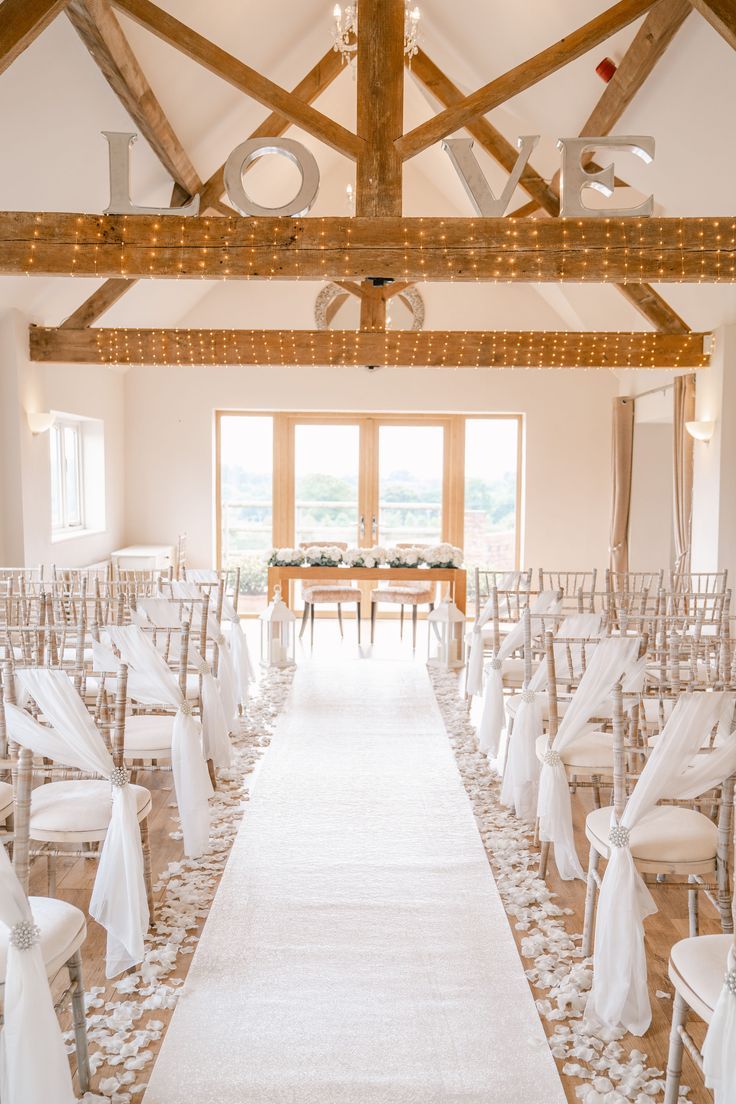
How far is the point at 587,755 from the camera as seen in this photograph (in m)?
3.47

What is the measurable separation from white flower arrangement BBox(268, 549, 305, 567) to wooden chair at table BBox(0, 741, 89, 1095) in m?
5.42

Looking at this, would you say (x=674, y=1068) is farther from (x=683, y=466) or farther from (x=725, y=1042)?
(x=683, y=466)

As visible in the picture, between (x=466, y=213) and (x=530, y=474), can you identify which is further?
(x=530, y=474)

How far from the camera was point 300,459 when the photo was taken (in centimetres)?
1024

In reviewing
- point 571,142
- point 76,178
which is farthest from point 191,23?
point 571,142

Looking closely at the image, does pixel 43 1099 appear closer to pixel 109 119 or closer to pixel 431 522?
pixel 109 119

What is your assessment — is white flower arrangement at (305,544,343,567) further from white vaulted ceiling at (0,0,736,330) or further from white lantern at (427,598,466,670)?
white vaulted ceiling at (0,0,736,330)

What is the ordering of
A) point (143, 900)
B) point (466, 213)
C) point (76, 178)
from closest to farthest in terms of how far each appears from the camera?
point (143, 900)
point (76, 178)
point (466, 213)

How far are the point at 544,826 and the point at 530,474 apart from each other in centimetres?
695

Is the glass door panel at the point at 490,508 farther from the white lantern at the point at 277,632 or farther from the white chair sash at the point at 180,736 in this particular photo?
the white chair sash at the point at 180,736

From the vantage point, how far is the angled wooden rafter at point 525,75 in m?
4.74

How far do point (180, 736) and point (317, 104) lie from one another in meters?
6.52

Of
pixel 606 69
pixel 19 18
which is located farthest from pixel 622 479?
pixel 19 18

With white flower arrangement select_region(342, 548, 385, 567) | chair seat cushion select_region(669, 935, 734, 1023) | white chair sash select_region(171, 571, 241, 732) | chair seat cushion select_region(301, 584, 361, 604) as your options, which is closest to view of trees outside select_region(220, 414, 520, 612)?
chair seat cushion select_region(301, 584, 361, 604)
